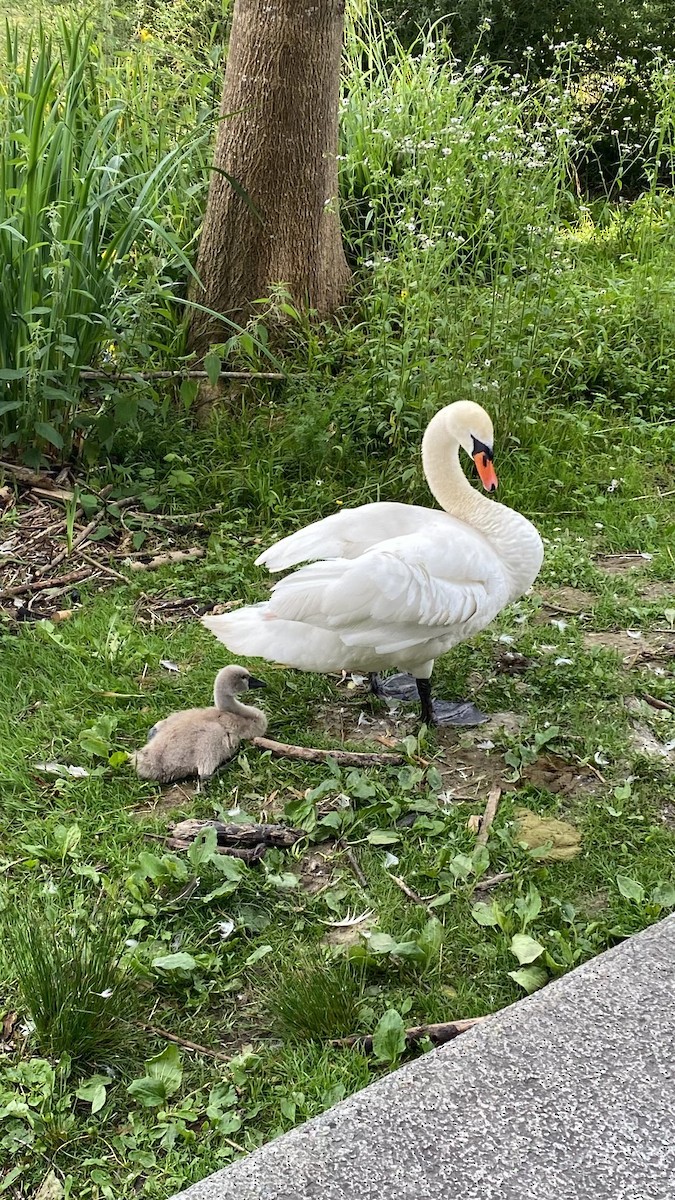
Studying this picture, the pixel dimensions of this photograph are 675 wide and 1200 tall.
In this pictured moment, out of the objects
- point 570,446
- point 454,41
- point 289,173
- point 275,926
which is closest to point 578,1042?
point 275,926

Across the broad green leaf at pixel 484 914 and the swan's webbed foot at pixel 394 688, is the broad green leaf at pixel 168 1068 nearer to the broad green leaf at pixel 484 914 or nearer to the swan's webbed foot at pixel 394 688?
the broad green leaf at pixel 484 914

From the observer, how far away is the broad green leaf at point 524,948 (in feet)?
7.86

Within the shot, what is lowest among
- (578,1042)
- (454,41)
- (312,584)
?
(578,1042)

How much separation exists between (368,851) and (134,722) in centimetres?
96

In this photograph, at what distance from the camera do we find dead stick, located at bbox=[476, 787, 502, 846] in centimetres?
283

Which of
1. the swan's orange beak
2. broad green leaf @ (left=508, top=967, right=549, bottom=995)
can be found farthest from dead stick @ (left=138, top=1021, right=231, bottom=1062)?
the swan's orange beak

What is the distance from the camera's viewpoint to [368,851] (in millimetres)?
2807

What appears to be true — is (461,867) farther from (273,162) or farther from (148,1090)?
(273,162)

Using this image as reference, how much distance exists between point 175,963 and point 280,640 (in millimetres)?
1068

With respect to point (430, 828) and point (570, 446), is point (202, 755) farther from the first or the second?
point (570, 446)

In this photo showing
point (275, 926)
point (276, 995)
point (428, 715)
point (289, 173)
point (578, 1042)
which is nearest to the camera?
point (578, 1042)

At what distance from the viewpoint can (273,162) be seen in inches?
195

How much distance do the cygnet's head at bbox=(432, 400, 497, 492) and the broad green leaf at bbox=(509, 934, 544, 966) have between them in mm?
1608

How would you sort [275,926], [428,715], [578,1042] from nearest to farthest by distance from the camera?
[578,1042] → [275,926] → [428,715]
